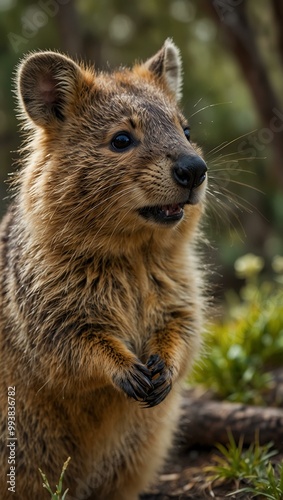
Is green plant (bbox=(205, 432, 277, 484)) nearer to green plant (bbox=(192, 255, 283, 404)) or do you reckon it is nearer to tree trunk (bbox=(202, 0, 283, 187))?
green plant (bbox=(192, 255, 283, 404))

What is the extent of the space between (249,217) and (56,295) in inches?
447

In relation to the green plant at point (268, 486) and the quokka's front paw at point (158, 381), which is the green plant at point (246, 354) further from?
the quokka's front paw at point (158, 381)

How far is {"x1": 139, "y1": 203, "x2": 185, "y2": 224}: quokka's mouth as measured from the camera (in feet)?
15.6

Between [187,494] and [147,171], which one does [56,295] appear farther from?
[187,494]

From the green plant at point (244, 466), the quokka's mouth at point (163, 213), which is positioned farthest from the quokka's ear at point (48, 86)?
the green plant at point (244, 466)

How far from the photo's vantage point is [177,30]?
11492 mm

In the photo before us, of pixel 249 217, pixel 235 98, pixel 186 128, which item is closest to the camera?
pixel 186 128

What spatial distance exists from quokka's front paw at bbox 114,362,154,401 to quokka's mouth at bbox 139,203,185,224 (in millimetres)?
922

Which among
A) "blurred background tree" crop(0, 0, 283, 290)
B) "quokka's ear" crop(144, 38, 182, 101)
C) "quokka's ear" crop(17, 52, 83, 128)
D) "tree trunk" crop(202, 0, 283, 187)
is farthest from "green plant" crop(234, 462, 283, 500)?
"blurred background tree" crop(0, 0, 283, 290)

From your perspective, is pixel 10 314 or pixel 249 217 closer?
pixel 10 314

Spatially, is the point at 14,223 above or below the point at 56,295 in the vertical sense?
above

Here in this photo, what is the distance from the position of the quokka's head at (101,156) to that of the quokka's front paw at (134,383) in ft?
2.97

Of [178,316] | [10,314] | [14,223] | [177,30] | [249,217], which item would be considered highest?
[177,30]

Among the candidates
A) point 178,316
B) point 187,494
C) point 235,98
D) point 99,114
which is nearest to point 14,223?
point 99,114
